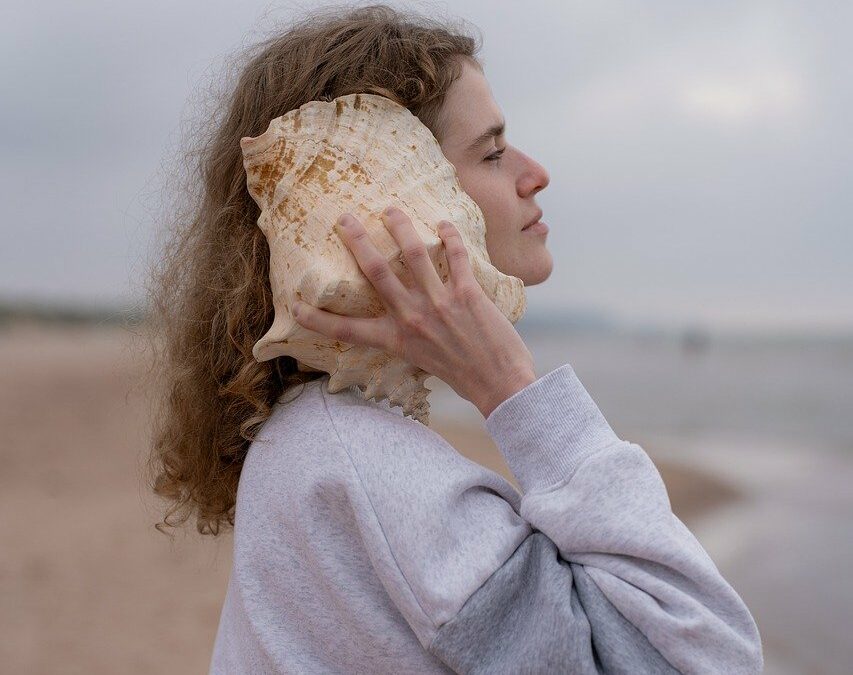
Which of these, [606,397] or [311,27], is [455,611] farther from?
[606,397]

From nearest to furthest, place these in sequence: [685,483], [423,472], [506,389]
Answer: [423,472] < [506,389] < [685,483]

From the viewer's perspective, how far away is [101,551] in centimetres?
A: 862

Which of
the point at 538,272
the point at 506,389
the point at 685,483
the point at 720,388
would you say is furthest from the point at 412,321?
the point at 720,388

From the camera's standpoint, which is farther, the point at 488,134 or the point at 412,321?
the point at 488,134

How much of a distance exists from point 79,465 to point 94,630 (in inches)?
242

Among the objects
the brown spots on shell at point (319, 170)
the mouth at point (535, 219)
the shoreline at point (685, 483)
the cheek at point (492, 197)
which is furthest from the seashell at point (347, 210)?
the shoreline at point (685, 483)

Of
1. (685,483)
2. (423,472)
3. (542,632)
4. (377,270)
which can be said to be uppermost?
(377,270)

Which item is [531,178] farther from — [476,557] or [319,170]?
[476,557]

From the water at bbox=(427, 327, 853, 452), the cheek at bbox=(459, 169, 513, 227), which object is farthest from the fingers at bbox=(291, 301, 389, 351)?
Answer: the water at bbox=(427, 327, 853, 452)

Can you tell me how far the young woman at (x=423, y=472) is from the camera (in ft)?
4.31

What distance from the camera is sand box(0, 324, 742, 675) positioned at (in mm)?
6387

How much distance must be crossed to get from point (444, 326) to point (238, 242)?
0.51 m

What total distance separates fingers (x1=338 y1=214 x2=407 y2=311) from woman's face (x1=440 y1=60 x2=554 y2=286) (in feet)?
1.21

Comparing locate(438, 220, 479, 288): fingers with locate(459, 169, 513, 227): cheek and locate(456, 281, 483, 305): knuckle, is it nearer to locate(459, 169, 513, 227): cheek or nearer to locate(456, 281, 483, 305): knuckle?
locate(456, 281, 483, 305): knuckle
